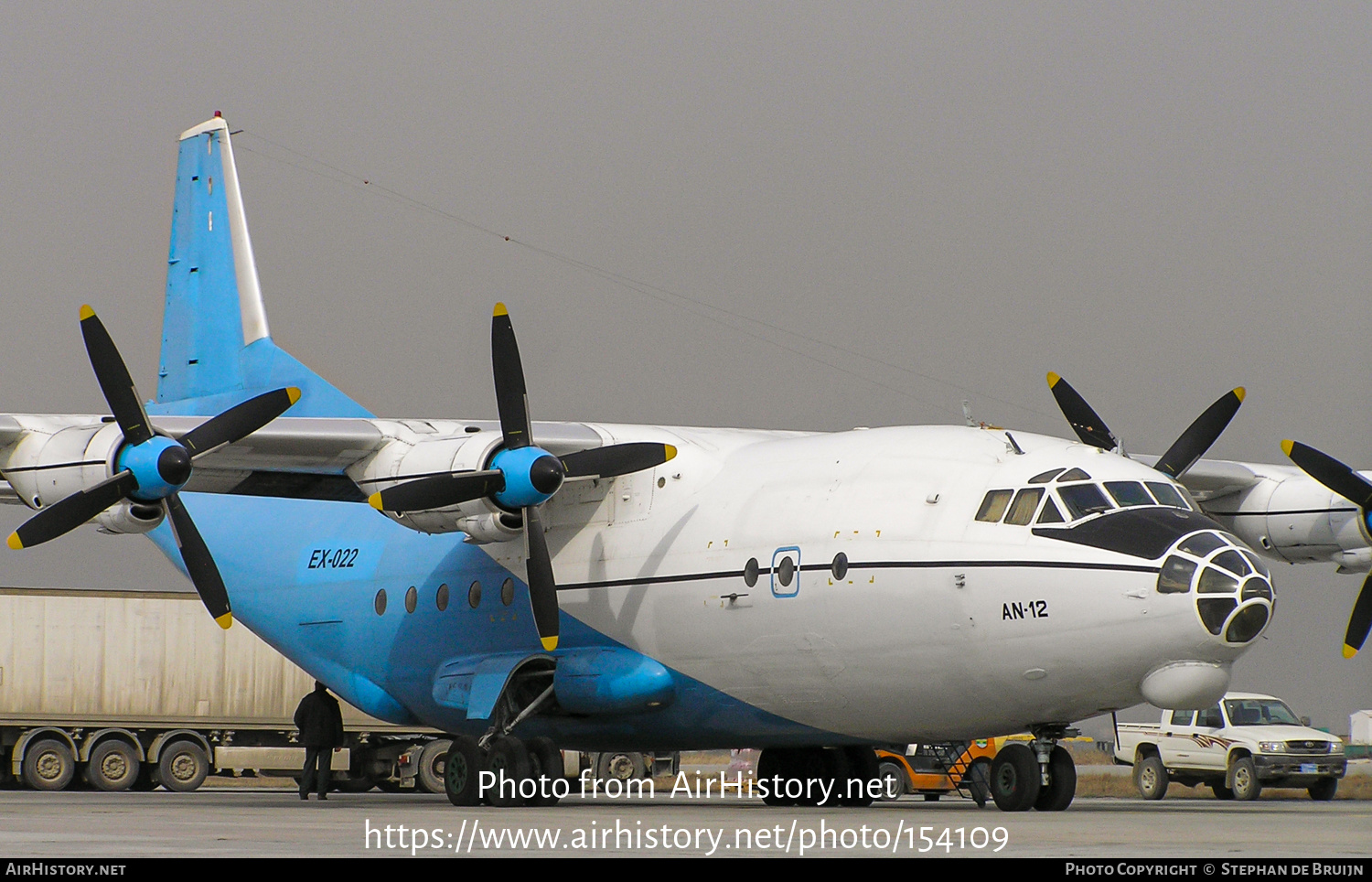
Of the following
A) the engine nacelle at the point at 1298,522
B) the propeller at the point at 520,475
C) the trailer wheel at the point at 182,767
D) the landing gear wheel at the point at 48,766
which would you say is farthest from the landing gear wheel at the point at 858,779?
the landing gear wheel at the point at 48,766

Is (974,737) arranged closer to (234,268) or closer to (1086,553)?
(1086,553)

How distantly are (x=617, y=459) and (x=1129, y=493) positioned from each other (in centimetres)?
543

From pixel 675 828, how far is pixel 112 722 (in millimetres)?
17405

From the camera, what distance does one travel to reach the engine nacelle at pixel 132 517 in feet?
57.8

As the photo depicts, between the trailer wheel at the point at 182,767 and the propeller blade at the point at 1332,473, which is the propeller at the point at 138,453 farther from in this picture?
the propeller blade at the point at 1332,473

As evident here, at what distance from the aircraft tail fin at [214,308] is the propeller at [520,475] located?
7.52m

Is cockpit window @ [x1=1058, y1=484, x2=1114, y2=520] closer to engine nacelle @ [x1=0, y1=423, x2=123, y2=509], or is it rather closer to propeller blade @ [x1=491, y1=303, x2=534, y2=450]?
propeller blade @ [x1=491, y1=303, x2=534, y2=450]

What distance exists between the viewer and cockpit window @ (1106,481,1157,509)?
15883 mm

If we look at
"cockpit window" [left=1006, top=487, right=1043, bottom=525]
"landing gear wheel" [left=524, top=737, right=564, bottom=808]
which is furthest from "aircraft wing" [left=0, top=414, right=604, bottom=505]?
"cockpit window" [left=1006, top=487, right=1043, bottom=525]

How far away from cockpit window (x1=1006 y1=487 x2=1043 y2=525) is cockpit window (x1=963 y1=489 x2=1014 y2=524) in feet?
0.28

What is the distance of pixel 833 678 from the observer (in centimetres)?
1689

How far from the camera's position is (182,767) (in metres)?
27.4
